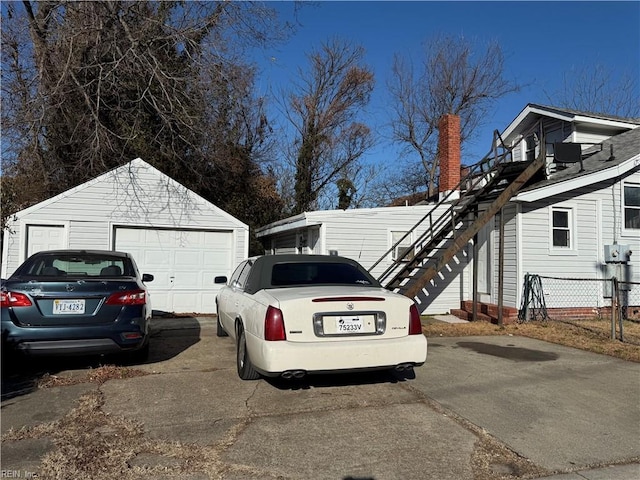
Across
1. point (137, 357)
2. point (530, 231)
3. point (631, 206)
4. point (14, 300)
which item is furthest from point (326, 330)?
point (631, 206)

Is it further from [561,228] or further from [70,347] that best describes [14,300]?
[561,228]

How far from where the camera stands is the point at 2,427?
13.4 ft

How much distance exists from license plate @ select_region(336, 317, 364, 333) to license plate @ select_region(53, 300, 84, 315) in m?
3.09

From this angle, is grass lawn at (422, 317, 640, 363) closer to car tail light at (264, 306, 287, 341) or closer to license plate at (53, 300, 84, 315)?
car tail light at (264, 306, 287, 341)

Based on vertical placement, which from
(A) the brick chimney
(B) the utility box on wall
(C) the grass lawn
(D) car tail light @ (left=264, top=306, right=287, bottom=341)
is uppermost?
(A) the brick chimney

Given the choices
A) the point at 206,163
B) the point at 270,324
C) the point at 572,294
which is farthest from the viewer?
the point at 206,163

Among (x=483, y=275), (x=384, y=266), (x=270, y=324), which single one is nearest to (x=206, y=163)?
(x=384, y=266)

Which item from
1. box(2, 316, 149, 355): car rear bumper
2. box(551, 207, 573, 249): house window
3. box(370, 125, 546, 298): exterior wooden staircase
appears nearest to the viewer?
box(2, 316, 149, 355): car rear bumper

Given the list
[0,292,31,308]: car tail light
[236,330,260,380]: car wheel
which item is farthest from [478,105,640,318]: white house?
[0,292,31,308]: car tail light

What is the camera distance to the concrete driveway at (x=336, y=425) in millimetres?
3439

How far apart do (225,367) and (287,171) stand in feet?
69.7

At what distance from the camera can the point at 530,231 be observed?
11.6m

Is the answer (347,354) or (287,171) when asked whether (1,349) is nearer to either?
(347,354)

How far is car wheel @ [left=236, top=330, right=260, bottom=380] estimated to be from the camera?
551 centimetres
